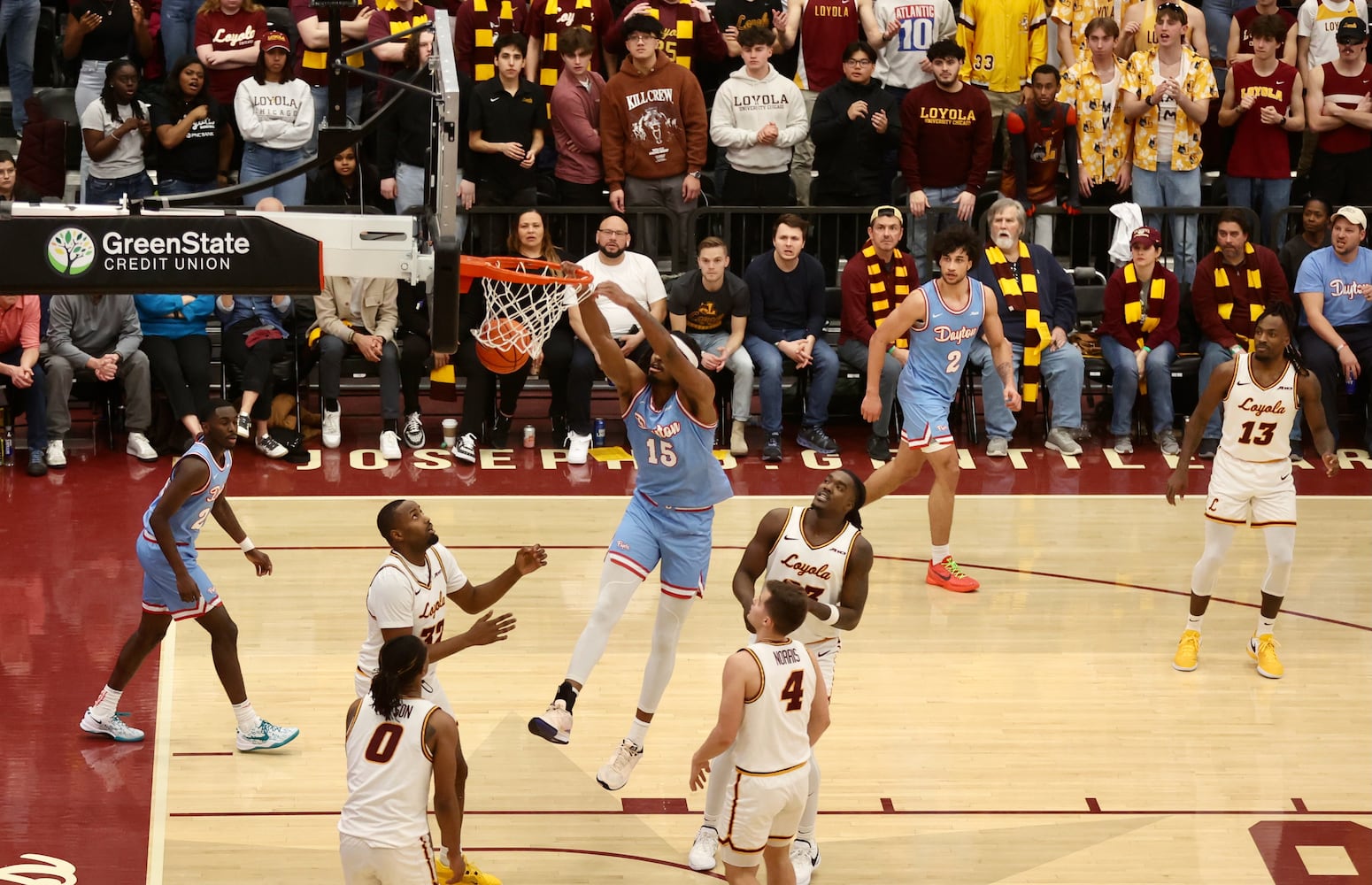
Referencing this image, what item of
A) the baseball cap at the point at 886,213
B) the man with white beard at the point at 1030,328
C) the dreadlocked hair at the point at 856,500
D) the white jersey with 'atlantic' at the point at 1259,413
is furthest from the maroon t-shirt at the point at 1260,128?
the dreadlocked hair at the point at 856,500

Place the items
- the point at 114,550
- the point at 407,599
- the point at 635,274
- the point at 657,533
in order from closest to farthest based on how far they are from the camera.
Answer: the point at 407,599
the point at 657,533
the point at 114,550
the point at 635,274

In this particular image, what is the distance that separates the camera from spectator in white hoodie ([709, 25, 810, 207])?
46.3ft

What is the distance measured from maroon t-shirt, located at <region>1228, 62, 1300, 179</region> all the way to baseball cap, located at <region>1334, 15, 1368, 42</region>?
48 centimetres

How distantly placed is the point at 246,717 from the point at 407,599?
168 cm

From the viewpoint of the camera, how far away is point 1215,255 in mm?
13727

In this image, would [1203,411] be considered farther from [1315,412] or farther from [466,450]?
[466,450]

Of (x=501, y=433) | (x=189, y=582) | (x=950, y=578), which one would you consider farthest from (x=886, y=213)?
(x=189, y=582)

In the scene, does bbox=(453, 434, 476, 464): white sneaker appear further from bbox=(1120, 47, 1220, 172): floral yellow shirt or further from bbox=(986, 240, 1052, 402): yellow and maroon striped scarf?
bbox=(1120, 47, 1220, 172): floral yellow shirt

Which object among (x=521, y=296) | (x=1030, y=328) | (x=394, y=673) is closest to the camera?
(x=394, y=673)

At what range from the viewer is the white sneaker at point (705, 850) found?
7.43 m

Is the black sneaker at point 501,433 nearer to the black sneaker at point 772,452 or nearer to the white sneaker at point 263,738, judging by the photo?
the black sneaker at point 772,452

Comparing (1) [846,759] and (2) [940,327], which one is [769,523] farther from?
(2) [940,327]

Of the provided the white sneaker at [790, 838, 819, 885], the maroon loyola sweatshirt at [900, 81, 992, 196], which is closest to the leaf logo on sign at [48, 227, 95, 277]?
the white sneaker at [790, 838, 819, 885]

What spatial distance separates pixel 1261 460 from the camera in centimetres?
953
